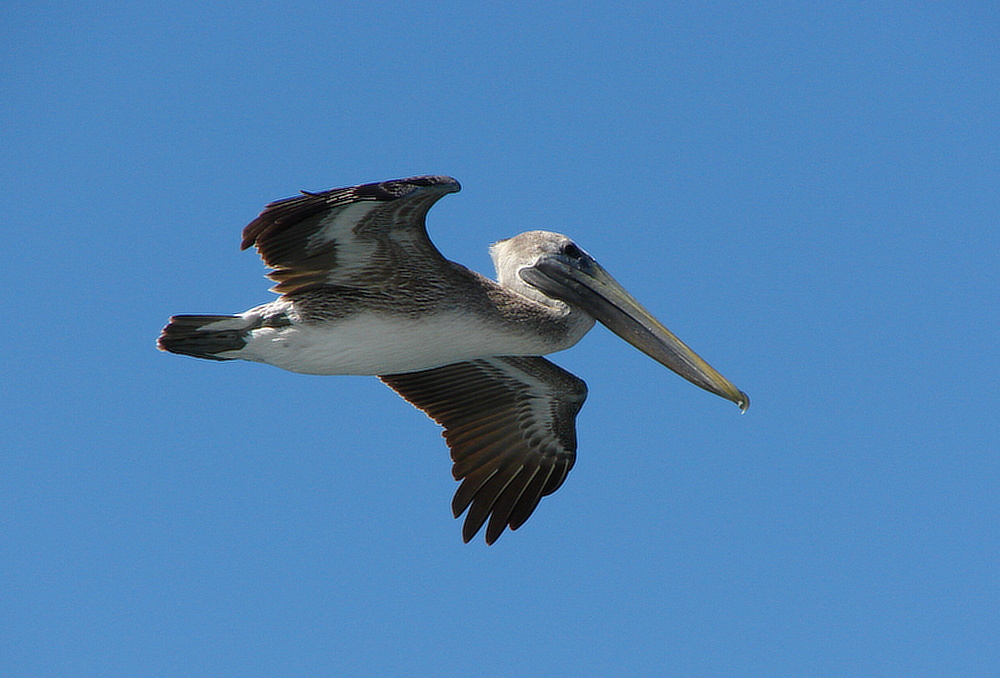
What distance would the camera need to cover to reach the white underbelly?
7609 mm

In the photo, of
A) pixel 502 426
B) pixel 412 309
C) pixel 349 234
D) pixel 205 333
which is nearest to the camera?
pixel 349 234

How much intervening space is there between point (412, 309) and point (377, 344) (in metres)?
0.36

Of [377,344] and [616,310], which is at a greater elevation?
[616,310]

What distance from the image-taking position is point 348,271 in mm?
7570

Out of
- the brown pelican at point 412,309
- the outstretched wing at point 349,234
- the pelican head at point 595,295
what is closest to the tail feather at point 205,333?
the brown pelican at point 412,309

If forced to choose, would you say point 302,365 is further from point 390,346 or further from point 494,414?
point 494,414

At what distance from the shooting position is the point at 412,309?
24.8 ft

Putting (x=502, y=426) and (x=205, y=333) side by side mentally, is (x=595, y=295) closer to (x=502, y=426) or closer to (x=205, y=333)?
(x=502, y=426)

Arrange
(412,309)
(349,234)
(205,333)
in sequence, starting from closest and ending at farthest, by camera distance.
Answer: (349,234)
(412,309)
(205,333)

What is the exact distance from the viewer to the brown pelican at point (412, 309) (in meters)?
7.25

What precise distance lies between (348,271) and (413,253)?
467 mm

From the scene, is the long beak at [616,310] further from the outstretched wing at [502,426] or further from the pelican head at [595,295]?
the outstretched wing at [502,426]

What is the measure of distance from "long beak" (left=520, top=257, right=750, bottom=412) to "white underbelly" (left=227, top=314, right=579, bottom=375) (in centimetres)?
56

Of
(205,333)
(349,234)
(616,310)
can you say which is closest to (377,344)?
(349,234)
